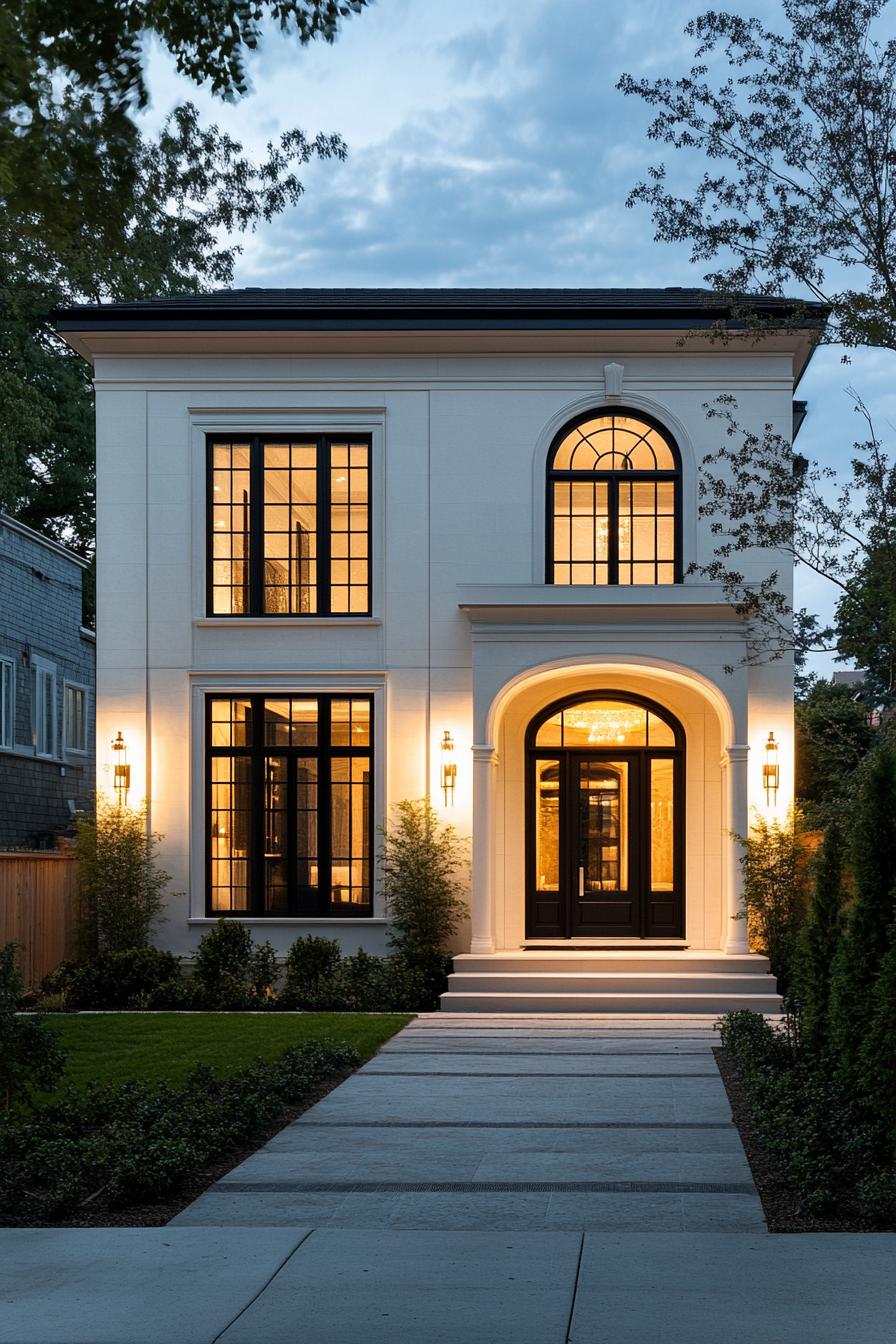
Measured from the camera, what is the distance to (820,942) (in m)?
10.8

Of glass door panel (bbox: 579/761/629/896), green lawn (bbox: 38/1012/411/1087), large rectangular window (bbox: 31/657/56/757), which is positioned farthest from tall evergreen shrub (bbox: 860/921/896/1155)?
large rectangular window (bbox: 31/657/56/757)

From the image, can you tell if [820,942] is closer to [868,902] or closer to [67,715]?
[868,902]

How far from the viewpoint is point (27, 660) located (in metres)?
24.0

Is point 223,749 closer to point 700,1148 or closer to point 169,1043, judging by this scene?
point 169,1043

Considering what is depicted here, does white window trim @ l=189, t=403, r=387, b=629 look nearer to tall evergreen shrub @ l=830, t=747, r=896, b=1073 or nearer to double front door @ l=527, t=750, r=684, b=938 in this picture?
double front door @ l=527, t=750, r=684, b=938

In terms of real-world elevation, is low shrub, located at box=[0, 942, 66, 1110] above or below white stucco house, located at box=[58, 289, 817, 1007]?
below

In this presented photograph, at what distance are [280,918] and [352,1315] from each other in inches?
487

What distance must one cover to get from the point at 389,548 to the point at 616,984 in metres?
5.60

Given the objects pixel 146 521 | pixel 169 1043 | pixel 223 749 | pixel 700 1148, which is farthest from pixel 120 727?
pixel 700 1148

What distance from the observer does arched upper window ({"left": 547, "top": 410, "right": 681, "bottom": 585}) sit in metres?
17.9

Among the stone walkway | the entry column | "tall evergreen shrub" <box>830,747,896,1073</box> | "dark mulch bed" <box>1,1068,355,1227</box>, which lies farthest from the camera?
the entry column

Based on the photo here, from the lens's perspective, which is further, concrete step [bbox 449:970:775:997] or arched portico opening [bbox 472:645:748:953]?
arched portico opening [bbox 472:645:748:953]

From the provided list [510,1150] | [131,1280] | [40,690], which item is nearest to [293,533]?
[40,690]

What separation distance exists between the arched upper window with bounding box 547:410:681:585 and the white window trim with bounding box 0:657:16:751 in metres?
9.19
